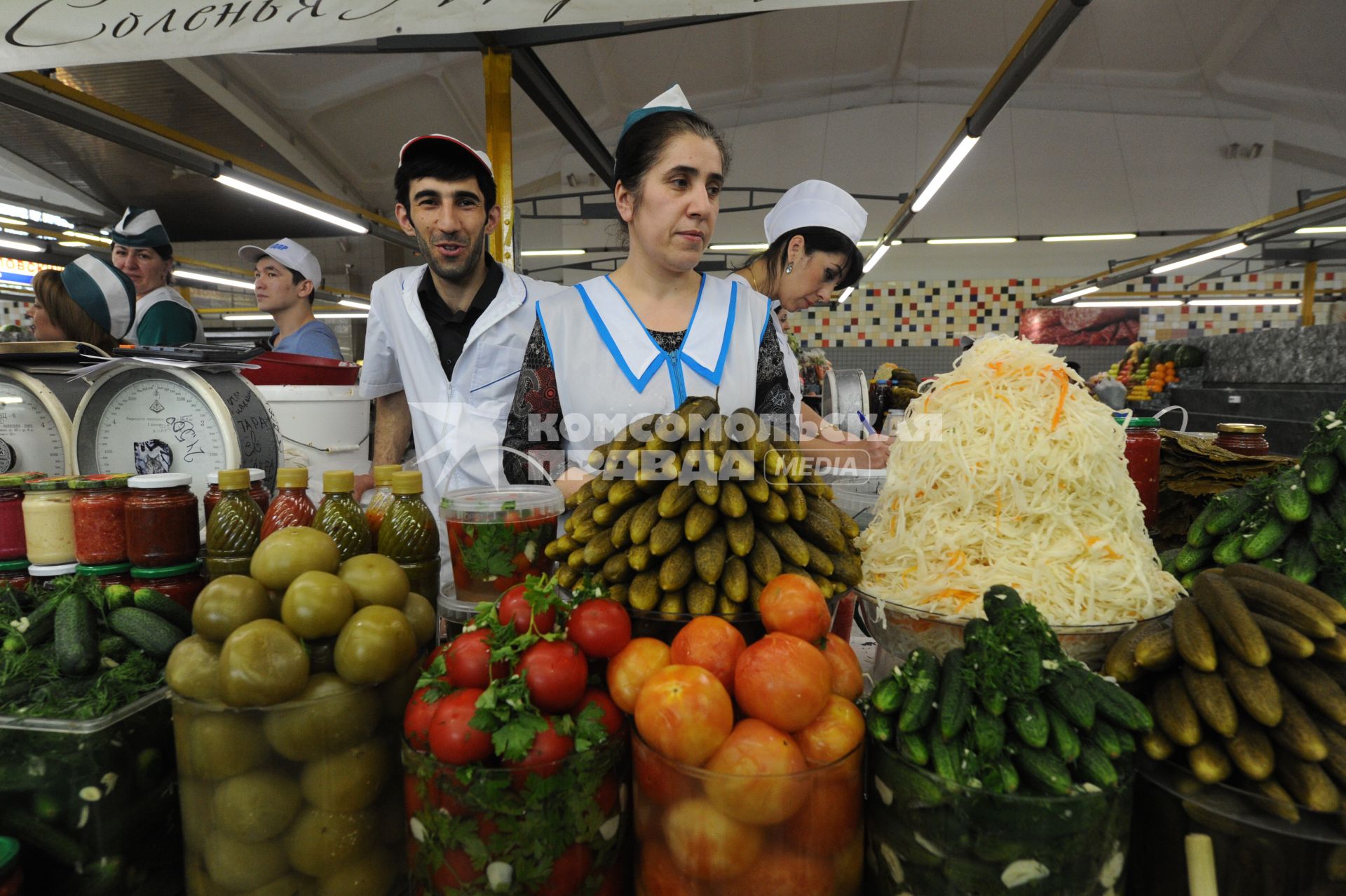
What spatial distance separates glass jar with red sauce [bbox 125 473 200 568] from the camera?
1.23 meters

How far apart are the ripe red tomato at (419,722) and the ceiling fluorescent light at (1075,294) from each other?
1325cm

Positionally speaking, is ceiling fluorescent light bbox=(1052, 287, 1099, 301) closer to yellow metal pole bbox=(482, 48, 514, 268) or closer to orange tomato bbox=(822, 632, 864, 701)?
yellow metal pole bbox=(482, 48, 514, 268)

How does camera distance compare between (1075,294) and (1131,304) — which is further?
(1131,304)

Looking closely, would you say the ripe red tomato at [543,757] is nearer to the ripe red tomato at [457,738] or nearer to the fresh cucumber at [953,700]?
the ripe red tomato at [457,738]

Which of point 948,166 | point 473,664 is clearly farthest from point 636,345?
point 948,166

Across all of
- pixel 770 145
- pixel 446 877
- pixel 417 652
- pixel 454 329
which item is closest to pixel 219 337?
pixel 454 329

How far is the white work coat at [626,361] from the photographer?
1980 mm

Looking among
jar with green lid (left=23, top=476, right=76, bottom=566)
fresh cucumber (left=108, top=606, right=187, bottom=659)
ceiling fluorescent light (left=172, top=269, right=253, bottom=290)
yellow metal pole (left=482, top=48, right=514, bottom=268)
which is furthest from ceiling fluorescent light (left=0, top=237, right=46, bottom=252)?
fresh cucumber (left=108, top=606, right=187, bottom=659)

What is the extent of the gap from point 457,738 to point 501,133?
225 inches

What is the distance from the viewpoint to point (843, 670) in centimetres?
100

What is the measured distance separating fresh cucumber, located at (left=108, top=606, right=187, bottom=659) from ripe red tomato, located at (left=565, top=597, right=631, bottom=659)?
0.64 meters

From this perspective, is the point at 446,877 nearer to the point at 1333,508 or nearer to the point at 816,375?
the point at 1333,508

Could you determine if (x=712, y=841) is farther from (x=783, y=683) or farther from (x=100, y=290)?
(x=100, y=290)

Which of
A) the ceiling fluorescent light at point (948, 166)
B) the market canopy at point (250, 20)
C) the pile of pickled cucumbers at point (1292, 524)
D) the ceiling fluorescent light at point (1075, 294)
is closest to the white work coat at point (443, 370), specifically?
the market canopy at point (250, 20)
